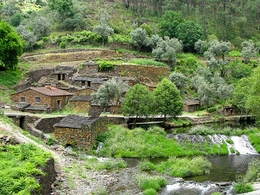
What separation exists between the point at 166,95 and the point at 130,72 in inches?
646

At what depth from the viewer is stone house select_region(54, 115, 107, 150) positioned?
3794 cm

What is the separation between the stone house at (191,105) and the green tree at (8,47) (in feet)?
94.8

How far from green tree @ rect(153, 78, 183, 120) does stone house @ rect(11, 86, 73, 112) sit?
13930 mm

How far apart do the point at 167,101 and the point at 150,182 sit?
24375 mm

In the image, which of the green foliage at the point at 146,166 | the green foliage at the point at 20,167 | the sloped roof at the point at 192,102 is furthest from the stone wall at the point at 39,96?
the green foliage at the point at 20,167

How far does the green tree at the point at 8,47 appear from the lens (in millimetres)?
56844

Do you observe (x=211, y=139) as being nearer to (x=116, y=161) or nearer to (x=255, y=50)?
(x=116, y=161)

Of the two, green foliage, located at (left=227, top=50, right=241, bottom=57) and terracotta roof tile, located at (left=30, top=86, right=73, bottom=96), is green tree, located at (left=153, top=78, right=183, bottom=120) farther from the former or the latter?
green foliage, located at (left=227, top=50, right=241, bottom=57)

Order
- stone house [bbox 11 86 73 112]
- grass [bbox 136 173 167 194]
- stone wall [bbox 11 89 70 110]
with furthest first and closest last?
stone wall [bbox 11 89 70 110] < stone house [bbox 11 86 73 112] < grass [bbox 136 173 167 194]

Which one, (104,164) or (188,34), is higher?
(188,34)

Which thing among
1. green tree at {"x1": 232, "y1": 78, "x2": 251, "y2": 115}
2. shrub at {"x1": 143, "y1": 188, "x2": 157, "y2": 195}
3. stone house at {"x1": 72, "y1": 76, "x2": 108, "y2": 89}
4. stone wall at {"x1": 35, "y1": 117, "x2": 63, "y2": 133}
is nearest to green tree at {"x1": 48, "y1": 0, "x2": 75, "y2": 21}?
stone house at {"x1": 72, "y1": 76, "x2": 108, "y2": 89}

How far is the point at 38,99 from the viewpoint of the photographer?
51.9 meters

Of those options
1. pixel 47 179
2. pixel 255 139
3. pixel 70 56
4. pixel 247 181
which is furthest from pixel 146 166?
pixel 70 56

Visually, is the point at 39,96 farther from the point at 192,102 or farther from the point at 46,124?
the point at 192,102
